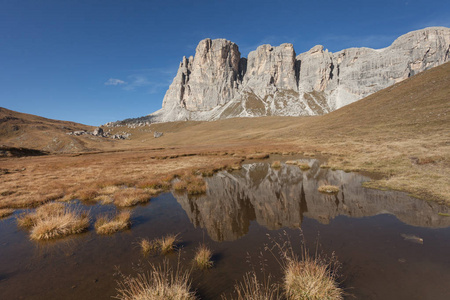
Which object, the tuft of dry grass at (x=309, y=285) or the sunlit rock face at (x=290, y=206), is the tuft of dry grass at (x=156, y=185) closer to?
the sunlit rock face at (x=290, y=206)

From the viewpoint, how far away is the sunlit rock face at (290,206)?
33.5 ft

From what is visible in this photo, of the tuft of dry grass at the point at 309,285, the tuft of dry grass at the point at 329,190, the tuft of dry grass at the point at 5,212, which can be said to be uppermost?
the tuft of dry grass at the point at 309,285

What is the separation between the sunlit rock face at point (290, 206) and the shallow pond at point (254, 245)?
0.06 metres

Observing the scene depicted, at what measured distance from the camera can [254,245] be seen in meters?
8.28

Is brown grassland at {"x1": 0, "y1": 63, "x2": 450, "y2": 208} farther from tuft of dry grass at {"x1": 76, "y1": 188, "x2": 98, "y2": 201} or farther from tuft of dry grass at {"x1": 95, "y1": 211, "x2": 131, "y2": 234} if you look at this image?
tuft of dry grass at {"x1": 95, "y1": 211, "x2": 131, "y2": 234}

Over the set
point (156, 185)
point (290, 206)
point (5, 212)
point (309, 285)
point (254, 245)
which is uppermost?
point (309, 285)

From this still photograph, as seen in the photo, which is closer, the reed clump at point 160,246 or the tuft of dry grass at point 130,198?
the reed clump at point 160,246

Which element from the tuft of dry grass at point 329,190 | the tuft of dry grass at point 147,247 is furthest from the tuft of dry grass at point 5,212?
the tuft of dry grass at point 329,190

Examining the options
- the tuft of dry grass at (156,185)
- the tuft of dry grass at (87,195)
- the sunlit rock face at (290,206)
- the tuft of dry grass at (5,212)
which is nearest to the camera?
the sunlit rock face at (290,206)

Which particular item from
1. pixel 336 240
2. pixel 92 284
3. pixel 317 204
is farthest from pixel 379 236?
pixel 92 284

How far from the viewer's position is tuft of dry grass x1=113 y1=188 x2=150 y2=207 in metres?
14.6

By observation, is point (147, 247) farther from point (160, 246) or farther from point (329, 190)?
point (329, 190)

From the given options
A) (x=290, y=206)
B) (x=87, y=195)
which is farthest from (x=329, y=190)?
(x=87, y=195)

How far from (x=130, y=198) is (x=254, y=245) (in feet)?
35.7
